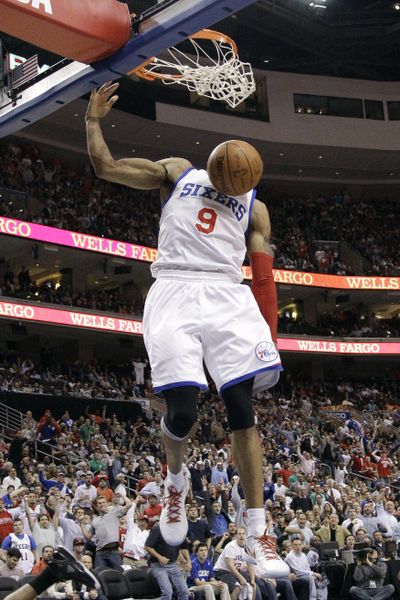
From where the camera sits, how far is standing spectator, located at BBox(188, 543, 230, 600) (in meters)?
11.3

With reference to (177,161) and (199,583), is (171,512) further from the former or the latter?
(199,583)

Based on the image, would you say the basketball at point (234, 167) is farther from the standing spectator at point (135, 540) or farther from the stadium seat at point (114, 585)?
the standing spectator at point (135, 540)

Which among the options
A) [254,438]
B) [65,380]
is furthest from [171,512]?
[65,380]

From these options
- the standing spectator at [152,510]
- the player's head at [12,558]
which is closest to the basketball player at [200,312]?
the player's head at [12,558]

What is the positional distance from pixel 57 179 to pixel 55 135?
196 centimetres

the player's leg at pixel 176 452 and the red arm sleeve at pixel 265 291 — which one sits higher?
the red arm sleeve at pixel 265 291

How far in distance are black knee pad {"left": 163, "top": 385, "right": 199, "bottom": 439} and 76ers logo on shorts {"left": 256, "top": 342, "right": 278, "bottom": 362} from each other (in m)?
0.32

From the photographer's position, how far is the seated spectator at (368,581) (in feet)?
41.2

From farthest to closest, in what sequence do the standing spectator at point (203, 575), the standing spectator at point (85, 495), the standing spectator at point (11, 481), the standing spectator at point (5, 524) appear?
the standing spectator at point (11, 481) < the standing spectator at point (85, 495) < the standing spectator at point (5, 524) < the standing spectator at point (203, 575)

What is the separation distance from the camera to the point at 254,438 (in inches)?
161

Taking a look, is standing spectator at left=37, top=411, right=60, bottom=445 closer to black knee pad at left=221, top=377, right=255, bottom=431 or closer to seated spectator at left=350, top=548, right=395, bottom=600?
seated spectator at left=350, top=548, right=395, bottom=600

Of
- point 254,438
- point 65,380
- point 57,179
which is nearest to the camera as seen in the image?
point 254,438

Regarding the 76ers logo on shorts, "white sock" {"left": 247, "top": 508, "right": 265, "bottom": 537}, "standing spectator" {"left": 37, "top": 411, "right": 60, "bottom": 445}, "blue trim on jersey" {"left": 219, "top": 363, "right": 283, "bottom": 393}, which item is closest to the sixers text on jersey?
the 76ers logo on shorts

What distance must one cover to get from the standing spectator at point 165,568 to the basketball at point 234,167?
679 centimetres
